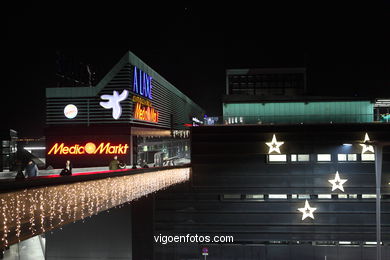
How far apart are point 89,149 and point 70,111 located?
3.97 meters

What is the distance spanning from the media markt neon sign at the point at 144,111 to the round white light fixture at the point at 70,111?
18.3ft

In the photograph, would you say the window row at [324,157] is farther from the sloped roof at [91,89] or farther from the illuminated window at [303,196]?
the sloped roof at [91,89]

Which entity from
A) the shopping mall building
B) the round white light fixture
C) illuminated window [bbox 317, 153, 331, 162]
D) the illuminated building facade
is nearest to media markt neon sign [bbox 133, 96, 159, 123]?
the shopping mall building

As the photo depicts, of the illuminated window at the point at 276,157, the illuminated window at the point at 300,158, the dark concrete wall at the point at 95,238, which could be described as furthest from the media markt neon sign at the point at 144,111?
the illuminated window at the point at 300,158

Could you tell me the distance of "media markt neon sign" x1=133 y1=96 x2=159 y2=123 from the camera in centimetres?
3365

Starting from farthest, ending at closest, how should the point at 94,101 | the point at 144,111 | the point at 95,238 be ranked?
1. the point at 144,111
2. the point at 94,101
3. the point at 95,238

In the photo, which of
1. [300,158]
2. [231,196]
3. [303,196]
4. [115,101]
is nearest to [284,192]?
[303,196]

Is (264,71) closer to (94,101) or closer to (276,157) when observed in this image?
(276,157)

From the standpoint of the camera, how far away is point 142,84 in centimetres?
3572

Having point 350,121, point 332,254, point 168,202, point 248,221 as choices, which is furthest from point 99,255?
point 350,121

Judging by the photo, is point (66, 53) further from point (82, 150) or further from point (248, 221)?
point (248, 221)

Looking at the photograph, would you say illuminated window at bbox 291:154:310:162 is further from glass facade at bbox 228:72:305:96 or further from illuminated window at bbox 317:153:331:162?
glass facade at bbox 228:72:305:96

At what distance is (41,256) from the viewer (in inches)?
1047

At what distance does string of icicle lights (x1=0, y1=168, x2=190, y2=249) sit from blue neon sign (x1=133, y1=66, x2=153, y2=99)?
18656 millimetres
